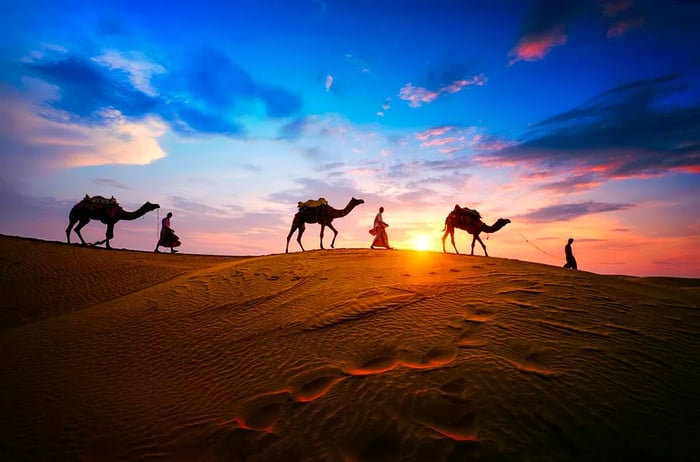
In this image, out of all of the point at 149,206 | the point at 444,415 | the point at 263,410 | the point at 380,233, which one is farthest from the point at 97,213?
the point at 444,415

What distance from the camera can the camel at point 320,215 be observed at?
646 inches

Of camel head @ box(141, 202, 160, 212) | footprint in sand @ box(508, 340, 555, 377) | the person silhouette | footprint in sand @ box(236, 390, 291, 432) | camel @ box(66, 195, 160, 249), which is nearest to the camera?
footprint in sand @ box(236, 390, 291, 432)

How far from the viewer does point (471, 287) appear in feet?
21.3

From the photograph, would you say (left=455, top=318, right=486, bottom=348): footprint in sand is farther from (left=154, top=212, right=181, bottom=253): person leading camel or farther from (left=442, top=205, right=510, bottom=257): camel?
(left=154, top=212, right=181, bottom=253): person leading camel

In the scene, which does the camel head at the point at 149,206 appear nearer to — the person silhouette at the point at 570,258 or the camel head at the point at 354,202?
the camel head at the point at 354,202

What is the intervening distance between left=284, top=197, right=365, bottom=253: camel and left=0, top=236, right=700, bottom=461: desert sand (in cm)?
886

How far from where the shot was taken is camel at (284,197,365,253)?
16406mm

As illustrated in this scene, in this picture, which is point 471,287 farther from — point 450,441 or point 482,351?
point 450,441

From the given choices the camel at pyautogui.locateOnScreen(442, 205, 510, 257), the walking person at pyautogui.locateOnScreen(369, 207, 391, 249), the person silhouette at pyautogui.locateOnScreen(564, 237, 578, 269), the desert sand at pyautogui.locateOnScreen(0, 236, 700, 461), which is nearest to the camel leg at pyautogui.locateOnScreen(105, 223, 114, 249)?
the desert sand at pyautogui.locateOnScreen(0, 236, 700, 461)

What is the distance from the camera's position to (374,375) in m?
3.87

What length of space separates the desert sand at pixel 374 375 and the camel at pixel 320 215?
29.1 ft

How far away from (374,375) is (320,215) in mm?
12953

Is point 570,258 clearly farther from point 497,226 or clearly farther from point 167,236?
point 167,236

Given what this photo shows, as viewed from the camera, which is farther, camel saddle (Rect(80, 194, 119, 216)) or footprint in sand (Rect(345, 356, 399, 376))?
camel saddle (Rect(80, 194, 119, 216))
